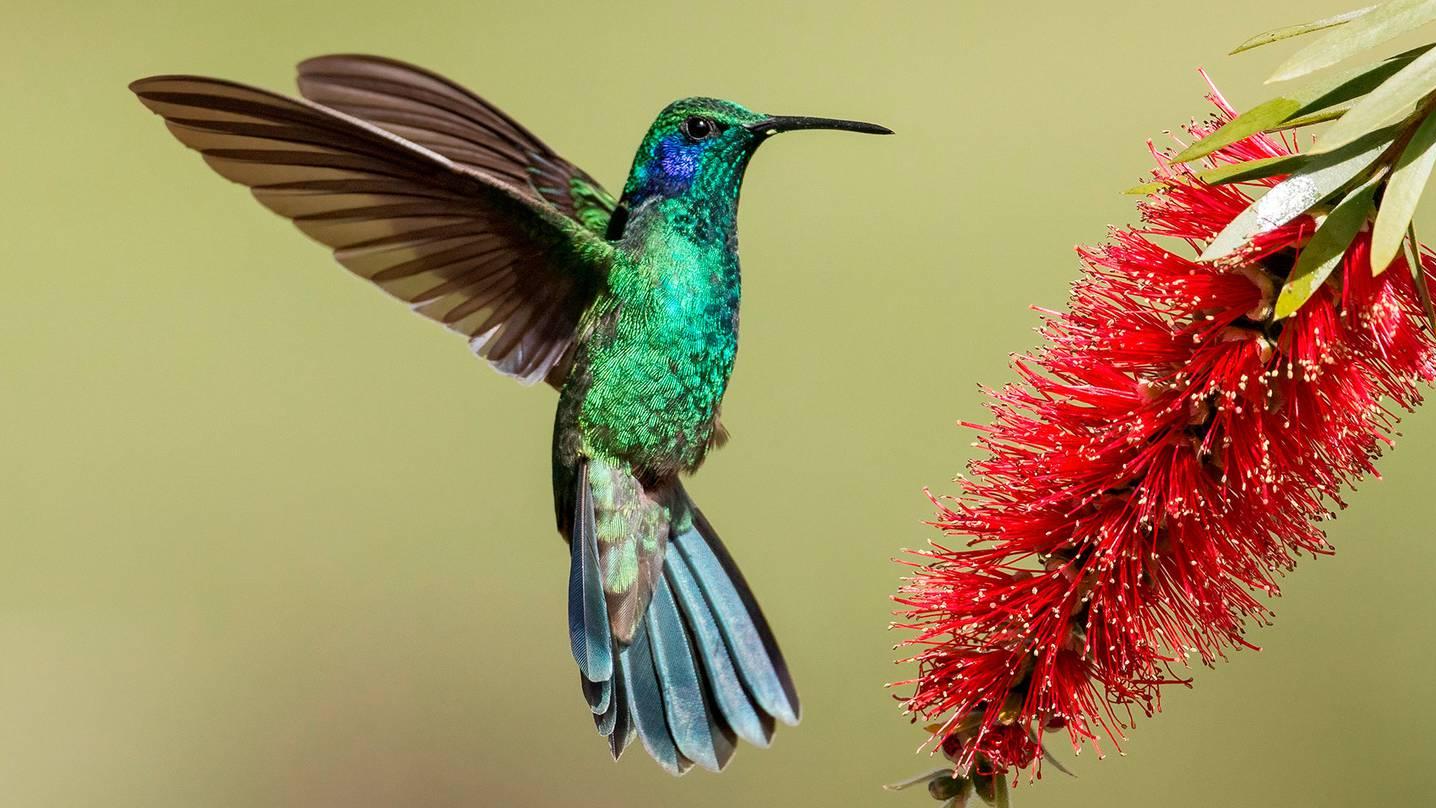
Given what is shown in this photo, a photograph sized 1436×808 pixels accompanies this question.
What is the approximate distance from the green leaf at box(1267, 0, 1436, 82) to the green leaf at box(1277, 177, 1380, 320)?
89mm

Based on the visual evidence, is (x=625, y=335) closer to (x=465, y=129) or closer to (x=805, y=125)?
(x=805, y=125)

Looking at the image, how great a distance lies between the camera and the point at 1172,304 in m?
1.04

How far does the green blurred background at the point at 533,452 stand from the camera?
267 centimetres

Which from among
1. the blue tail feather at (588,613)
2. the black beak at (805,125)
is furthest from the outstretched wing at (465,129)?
the blue tail feather at (588,613)

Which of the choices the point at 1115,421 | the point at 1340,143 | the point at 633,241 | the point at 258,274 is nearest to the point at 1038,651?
the point at 1115,421

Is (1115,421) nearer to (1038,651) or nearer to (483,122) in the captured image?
(1038,651)

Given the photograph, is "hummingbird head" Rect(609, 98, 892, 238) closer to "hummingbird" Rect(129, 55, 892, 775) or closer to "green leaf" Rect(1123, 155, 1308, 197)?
"hummingbird" Rect(129, 55, 892, 775)

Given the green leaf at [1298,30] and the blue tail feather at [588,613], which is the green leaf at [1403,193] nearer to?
the green leaf at [1298,30]

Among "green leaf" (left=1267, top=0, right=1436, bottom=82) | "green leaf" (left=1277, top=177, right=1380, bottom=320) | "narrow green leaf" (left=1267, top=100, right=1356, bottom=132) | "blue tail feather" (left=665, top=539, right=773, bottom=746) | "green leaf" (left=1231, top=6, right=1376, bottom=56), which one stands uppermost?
"green leaf" (left=1231, top=6, right=1376, bottom=56)

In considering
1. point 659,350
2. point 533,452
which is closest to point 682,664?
point 659,350

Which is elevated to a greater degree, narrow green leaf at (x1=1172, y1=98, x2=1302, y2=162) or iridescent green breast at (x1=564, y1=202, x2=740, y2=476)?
iridescent green breast at (x1=564, y1=202, x2=740, y2=476)

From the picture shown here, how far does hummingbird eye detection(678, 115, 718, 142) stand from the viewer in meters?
1.63

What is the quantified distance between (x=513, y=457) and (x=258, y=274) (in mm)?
880

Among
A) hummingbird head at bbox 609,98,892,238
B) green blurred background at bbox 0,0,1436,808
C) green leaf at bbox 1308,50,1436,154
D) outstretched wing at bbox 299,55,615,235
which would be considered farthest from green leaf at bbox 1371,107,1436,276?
green blurred background at bbox 0,0,1436,808
